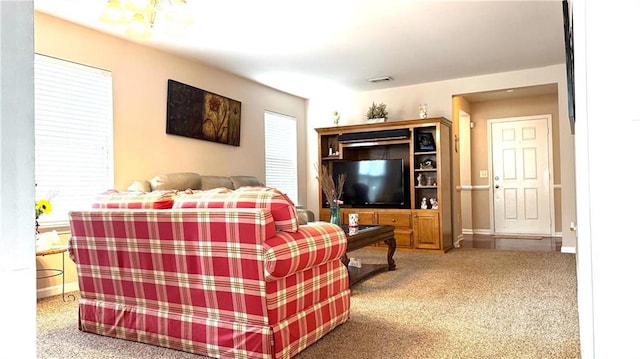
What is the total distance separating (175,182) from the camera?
462cm

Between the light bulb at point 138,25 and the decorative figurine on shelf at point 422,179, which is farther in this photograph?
the decorative figurine on shelf at point 422,179

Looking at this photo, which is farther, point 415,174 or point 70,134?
point 415,174

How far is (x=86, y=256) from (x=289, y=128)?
4961 mm

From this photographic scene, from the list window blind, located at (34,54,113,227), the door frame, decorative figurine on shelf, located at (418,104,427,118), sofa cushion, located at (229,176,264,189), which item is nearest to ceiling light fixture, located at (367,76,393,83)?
decorative figurine on shelf, located at (418,104,427,118)

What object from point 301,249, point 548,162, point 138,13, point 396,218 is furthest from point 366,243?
point 548,162

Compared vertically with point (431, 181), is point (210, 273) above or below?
below

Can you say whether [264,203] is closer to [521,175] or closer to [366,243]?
[366,243]

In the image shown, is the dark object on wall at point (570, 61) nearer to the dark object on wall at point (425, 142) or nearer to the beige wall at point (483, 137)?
the dark object on wall at point (425, 142)

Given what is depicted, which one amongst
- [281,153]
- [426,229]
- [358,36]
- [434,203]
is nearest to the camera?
[358,36]

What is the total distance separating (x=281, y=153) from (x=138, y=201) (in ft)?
15.0

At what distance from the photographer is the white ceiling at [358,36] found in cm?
385

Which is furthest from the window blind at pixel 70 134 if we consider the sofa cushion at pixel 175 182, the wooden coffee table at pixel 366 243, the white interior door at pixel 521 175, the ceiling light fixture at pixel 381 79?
the white interior door at pixel 521 175

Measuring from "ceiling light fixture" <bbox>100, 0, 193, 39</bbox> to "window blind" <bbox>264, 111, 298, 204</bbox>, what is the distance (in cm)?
358

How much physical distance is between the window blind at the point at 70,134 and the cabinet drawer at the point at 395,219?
356 centimetres
